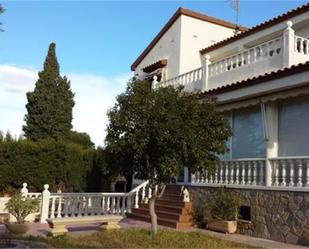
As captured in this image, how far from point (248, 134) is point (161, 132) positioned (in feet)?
17.3

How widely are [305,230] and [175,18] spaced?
14706 millimetres

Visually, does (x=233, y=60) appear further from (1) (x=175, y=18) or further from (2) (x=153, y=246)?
(2) (x=153, y=246)

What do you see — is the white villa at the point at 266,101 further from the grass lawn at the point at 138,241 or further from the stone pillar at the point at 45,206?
the stone pillar at the point at 45,206

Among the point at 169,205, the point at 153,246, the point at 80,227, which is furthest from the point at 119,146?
the point at 169,205

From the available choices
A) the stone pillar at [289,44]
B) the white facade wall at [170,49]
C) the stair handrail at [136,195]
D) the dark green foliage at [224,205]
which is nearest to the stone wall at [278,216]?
the dark green foliage at [224,205]

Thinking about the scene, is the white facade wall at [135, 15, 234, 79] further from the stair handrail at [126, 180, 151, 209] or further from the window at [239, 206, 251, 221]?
the window at [239, 206, 251, 221]

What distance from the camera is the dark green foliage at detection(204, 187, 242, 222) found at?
12586 millimetres

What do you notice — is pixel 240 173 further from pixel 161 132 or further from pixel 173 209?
pixel 161 132

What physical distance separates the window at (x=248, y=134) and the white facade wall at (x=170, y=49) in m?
8.02

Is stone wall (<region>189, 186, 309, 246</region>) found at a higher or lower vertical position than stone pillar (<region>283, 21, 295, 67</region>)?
lower

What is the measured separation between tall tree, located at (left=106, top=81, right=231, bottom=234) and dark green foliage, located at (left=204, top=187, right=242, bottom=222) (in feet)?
7.26

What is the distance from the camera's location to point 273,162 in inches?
483

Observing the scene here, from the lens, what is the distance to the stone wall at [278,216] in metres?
10.9

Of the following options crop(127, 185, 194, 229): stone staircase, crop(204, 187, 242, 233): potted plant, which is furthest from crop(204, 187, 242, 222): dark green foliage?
crop(127, 185, 194, 229): stone staircase
